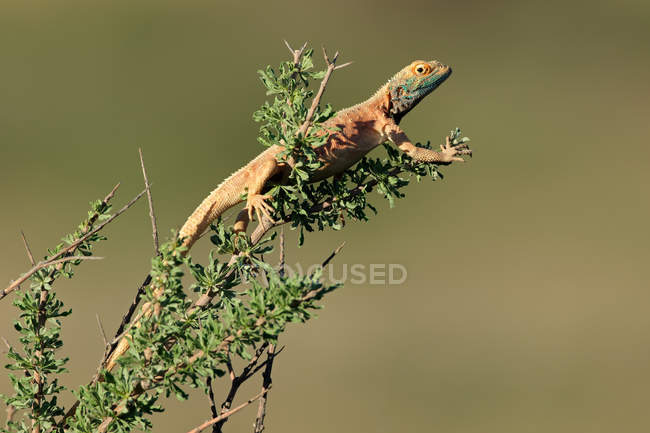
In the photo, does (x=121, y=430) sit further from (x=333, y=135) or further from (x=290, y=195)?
(x=333, y=135)

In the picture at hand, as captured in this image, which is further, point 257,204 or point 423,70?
point 423,70

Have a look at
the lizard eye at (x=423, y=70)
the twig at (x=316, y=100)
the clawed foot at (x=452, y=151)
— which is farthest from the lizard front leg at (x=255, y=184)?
the lizard eye at (x=423, y=70)

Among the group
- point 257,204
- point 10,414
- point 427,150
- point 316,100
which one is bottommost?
point 10,414

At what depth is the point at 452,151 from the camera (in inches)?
176

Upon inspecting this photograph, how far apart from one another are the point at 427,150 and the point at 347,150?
750mm

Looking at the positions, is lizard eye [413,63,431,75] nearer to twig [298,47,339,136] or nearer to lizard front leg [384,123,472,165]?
lizard front leg [384,123,472,165]

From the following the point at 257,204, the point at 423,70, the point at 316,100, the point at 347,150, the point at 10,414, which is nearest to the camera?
the point at 10,414

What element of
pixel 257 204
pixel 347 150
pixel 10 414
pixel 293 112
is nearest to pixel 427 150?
pixel 347 150

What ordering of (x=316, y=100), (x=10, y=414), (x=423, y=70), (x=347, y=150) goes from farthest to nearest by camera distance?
(x=423, y=70) < (x=347, y=150) < (x=316, y=100) < (x=10, y=414)

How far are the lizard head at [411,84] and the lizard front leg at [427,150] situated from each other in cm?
32

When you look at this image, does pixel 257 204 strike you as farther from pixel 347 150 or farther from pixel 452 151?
pixel 452 151

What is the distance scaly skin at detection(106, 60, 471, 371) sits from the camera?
4.21 metres

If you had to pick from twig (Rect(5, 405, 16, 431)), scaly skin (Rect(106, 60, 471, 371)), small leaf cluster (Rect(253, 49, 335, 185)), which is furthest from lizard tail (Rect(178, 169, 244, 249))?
twig (Rect(5, 405, 16, 431))

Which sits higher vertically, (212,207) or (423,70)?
(423,70)
